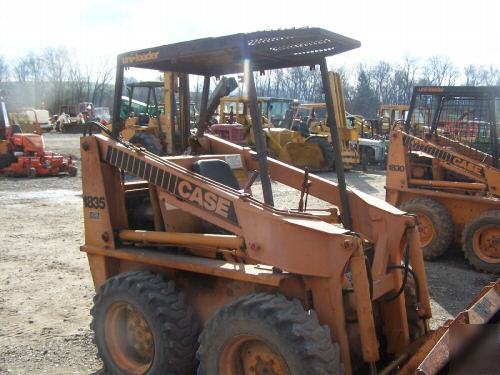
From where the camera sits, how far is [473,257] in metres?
6.94

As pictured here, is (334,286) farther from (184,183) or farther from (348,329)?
(184,183)

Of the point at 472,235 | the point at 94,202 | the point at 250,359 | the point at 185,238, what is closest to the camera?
the point at 250,359

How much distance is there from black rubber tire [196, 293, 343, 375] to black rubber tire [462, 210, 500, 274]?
469 cm

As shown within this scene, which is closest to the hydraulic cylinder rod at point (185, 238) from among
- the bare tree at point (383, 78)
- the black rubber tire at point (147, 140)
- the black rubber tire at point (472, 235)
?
the black rubber tire at point (472, 235)

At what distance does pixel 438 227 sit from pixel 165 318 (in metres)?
4.93

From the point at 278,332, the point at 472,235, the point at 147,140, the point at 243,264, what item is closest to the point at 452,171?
the point at 472,235

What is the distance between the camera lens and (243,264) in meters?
3.42

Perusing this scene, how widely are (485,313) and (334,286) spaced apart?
3.11ft

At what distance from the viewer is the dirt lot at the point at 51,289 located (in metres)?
4.26

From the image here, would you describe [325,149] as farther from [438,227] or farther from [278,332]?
[278,332]

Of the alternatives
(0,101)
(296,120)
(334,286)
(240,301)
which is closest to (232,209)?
(240,301)

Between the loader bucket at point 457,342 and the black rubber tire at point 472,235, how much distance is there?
389 cm

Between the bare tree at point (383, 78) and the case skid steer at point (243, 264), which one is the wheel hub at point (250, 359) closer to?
the case skid steer at point (243, 264)

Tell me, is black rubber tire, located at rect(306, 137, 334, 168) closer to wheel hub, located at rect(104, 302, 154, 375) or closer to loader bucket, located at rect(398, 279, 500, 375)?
wheel hub, located at rect(104, 302, 154, 375)
